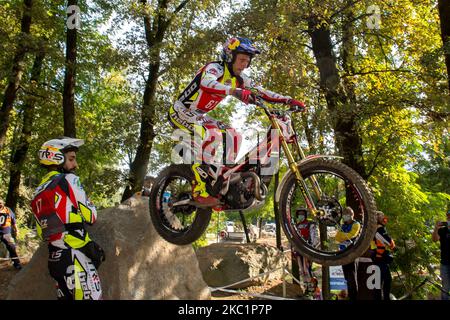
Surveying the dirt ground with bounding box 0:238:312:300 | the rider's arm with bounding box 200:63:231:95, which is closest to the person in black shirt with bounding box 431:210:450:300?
the dirt ground with bounding box 0:238:312:300

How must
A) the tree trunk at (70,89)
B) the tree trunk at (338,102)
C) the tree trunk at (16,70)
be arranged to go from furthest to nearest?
the tree trunk at (16,70) → the tree trunk at (70,89) → the tree trunk at (338,102)

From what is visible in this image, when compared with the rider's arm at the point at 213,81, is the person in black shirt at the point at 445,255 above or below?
below

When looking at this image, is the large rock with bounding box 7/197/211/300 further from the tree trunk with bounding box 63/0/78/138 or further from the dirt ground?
the tree trunk with bounding box 63/0/78/138

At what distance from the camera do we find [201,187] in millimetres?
5082

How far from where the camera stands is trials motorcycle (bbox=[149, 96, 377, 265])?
12.6 feet

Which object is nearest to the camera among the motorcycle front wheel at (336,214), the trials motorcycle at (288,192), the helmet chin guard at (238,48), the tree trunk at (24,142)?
the motorcycle front wheel at (336,214)

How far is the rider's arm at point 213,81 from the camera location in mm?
4668

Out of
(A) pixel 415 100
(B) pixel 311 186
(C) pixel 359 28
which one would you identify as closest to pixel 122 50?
(C) pixel 359 28

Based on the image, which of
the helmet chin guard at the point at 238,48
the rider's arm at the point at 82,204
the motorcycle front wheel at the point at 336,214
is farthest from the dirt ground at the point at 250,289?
A: the helmet chin guard at the point at 238,48

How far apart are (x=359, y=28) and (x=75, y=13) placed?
32.9 ft

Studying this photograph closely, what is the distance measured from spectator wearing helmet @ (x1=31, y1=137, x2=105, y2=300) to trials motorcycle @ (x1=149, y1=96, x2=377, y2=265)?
1.12 m

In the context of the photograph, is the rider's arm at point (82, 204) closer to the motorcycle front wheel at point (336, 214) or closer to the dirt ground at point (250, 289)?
the motorcycle front wheel at point (336, 214)

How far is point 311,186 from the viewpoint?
4.25 meters

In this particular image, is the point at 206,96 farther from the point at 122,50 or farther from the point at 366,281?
the point at 122,50
